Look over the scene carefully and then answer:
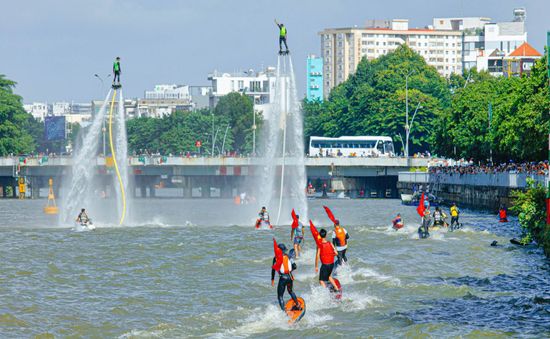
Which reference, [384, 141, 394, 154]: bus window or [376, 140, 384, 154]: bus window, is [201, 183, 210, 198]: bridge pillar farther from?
[384, 141, 394, 154]: bus window

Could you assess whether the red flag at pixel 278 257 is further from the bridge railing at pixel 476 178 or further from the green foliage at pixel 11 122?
the green foliage at pixel 11 122

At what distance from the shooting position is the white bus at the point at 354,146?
171875 mm

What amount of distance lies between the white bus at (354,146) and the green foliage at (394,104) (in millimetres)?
3839

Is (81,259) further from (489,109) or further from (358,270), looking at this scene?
(489,109)

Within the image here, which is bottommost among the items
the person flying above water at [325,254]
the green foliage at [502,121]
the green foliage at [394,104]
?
the person flying above water at [325,254]

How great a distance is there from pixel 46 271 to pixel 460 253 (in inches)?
744

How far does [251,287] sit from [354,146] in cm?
13186

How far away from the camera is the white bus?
564 ft

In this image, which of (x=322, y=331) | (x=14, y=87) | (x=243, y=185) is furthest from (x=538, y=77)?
(x=14, y=87)

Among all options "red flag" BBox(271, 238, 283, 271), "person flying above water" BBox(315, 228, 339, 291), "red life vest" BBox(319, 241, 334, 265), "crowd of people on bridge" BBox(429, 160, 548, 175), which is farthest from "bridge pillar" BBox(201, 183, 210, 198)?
"red flag" BBox(271, 238, 283, 271)

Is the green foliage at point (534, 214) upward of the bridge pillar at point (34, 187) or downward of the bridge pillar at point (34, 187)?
downward

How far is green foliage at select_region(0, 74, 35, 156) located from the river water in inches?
4365

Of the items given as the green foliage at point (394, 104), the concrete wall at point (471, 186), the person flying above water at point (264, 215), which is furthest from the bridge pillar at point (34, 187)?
the person flying above water at point (264, 215)

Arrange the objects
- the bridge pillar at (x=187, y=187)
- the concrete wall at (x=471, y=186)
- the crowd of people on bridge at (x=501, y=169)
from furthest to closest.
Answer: the bridge pillar at (x=187, y=187)
the concrete wall at (x=471, y=186)
the crowd of people on bridge at (x=501, y=169)
